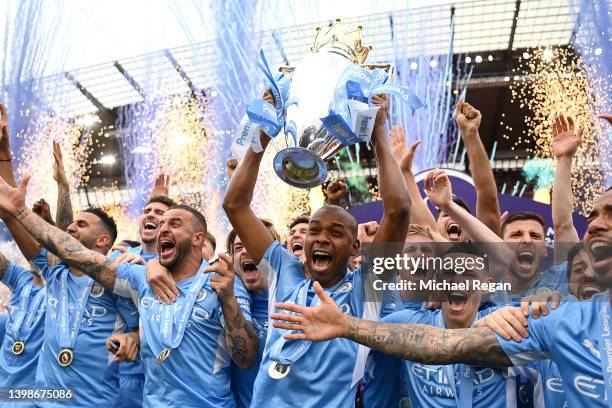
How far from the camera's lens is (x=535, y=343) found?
2365mm

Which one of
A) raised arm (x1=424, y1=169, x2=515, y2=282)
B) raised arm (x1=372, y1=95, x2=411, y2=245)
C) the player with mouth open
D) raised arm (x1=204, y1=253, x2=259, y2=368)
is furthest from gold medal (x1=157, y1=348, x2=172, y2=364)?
raised arm (x1=424, y1=169, x2=515, y2=282)

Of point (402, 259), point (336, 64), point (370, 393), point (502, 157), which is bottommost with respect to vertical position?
point (370, 393)

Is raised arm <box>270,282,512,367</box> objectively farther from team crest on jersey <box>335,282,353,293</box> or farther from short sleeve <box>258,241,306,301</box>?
short sleeve <box>258,241,306,301</box>

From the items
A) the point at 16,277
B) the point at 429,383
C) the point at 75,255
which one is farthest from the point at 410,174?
the point at 16,277

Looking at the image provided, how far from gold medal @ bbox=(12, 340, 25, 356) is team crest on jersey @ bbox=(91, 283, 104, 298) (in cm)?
81

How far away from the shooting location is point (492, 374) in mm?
2875

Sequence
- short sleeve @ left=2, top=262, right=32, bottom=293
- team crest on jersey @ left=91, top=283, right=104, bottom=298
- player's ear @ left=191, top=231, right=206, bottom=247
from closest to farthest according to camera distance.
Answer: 1. player's ear @ left=191, top=231, right=206, bottom=247
2. team crest on jersey @ left=91, top=283, right=104, bottom=298
3. short sleeve @ left=2, top=262, right=32, bottom=293

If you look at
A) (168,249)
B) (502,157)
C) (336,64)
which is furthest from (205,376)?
(502,157)

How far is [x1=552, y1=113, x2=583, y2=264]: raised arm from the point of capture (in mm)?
3926

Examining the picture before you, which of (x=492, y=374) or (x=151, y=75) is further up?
(x=151, y=75)

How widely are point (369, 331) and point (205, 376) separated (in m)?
1.24

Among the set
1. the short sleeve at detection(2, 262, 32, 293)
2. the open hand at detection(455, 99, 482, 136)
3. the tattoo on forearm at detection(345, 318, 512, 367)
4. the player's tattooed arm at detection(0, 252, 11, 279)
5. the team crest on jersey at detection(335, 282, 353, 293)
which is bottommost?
the tattoo on forearm at detection(345, 318, 512, 367)

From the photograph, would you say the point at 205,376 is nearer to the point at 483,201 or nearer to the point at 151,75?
the point at 483,201

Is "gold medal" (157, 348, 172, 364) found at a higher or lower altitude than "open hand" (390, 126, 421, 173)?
lower
